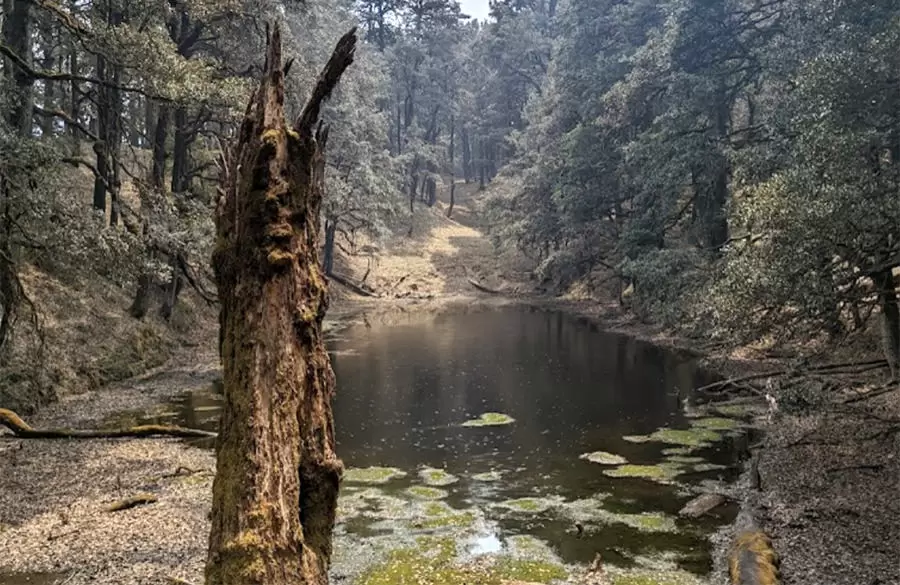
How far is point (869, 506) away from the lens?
10.2 metres

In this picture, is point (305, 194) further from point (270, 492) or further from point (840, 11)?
point (840, 11)

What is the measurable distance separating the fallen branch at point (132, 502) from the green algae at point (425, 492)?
416 cm

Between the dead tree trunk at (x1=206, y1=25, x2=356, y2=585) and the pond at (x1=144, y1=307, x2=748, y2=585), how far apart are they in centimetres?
387

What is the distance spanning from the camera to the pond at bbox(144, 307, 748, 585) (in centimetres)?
994

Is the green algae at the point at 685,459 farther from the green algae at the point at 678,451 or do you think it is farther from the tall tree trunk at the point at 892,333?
the tall tree trunk at the point at 892,333

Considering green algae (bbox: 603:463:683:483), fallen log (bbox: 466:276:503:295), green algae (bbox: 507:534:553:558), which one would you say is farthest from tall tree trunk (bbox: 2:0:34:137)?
fallen log (bbox: 466:276:503:295)

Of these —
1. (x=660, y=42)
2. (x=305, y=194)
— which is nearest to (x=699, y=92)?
(x=660, y=42)

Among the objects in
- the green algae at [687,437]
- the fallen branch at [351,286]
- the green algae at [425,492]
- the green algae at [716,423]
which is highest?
the fallen branch at [351,286]

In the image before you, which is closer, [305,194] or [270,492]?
[270,492]

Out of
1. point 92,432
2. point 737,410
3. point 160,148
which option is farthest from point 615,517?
point 160,148

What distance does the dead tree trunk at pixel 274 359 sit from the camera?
198 inches

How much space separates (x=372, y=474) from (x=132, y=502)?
432 cm

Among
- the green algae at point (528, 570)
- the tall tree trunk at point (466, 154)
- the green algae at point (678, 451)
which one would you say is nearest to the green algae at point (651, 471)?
the green algae at point (678, 451)

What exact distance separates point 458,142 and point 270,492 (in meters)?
85.5
